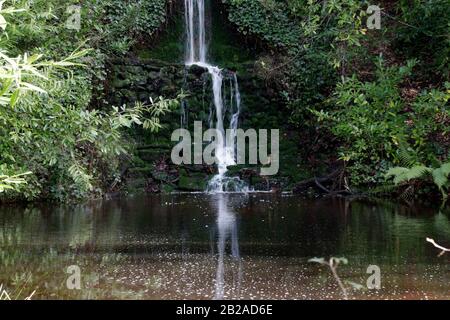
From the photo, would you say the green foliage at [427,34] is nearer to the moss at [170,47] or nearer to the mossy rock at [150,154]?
the moss at [170,47]

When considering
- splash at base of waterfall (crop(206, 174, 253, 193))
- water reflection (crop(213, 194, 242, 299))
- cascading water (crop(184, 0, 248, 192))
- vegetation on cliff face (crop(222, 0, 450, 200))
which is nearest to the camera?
water reflection (crop(213, 194, 242, 299))

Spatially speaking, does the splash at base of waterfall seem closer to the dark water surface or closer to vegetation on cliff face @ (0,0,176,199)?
vegetation on cliff face @ (0,0,176,199)

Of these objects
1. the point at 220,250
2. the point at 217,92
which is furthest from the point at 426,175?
the point at 217,92

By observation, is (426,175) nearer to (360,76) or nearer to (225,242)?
(360,76)

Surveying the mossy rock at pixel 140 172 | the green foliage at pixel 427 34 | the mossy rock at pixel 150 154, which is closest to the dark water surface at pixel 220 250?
the mossy rock at pixel 140 172

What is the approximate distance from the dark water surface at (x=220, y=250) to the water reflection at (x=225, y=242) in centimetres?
1

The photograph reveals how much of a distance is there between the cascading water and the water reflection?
7.38 feet

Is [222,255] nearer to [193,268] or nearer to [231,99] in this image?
[193,268]

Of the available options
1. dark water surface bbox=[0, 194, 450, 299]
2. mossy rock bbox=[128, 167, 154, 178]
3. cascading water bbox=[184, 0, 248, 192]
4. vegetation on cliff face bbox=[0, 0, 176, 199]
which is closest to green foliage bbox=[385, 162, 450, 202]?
dark water surface bbox=[0, 194, 450, 299]

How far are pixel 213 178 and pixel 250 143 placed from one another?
5.03ft

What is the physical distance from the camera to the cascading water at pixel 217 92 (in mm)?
12875

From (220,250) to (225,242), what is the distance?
0.42 metres

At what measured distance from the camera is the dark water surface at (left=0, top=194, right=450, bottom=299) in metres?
4.29

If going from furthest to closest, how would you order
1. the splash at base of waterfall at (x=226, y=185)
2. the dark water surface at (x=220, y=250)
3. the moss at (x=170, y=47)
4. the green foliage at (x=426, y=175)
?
the moss at (x=170, y=47), the splash at base of waterfall at (x=226, y=185), the green foliage at (x=426, y=175), the dark water surface at (x=220, y=250)
